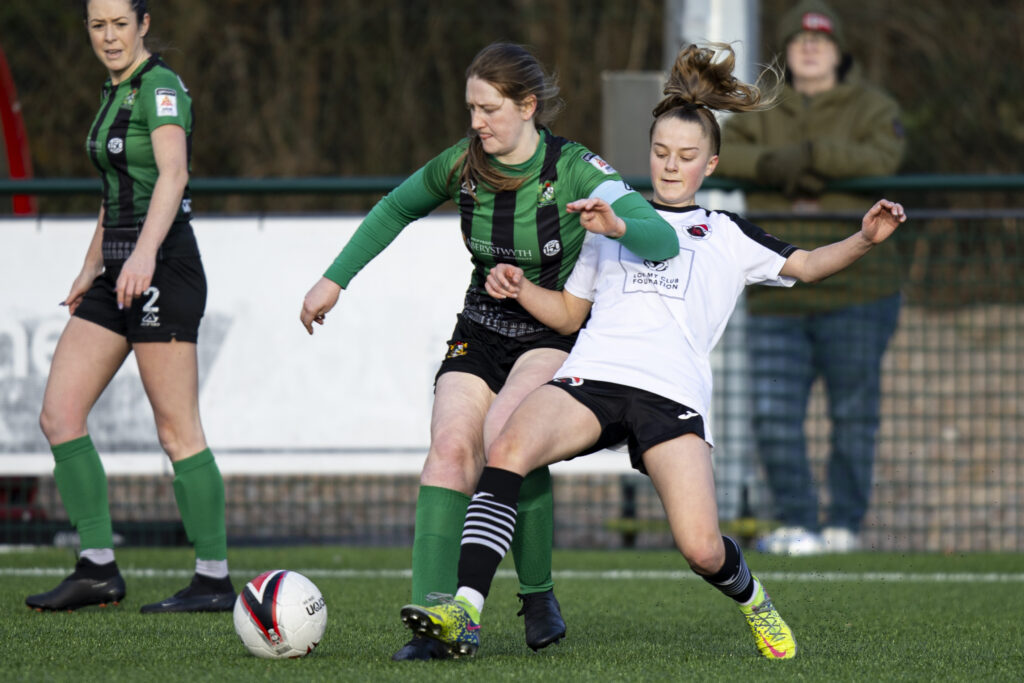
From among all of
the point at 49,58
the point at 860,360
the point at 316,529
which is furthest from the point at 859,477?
the point at 49,58

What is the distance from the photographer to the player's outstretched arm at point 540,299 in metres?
4.05

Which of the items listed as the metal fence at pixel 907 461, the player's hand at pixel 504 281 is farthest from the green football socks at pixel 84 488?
the metal fence at pixel 907 461

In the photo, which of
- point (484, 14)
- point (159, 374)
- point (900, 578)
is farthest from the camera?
point (484, 14)

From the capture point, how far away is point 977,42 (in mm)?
12461

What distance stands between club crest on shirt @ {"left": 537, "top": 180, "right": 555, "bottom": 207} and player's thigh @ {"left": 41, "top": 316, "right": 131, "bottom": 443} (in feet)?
5.86

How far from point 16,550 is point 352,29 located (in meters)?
6.75

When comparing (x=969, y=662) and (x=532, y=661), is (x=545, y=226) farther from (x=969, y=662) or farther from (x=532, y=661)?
(x=969, y=662)

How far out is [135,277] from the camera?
4.76 meters

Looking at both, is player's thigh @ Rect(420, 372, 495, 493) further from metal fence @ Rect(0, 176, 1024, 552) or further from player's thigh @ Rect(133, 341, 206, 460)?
metal fence @ Rect(0, 176, 1024, 552)

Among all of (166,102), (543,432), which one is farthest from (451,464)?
(166,102)

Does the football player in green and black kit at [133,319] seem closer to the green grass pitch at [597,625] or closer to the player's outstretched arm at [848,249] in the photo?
the green grass pitch at [597,625]

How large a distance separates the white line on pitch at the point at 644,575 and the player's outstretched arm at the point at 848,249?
2.25 metres

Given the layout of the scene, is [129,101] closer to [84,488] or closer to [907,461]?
[84,488]

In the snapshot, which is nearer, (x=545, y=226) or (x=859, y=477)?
(x=545, y=226)
